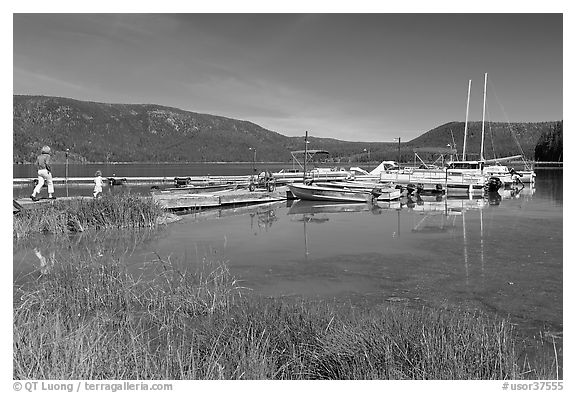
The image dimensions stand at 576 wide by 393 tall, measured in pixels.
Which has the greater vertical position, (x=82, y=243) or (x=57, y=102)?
(x=57, y=102)

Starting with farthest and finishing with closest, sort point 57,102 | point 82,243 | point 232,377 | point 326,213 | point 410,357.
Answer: point 57,102, point 326,213, point 82,243, point 410,357, point 232,377

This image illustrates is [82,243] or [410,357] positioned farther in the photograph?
[82,243]

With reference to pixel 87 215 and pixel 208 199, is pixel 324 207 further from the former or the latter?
pixel 87 215

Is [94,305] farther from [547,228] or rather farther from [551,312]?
[547,228]

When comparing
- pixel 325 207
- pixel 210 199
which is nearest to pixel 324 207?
pixel 325 207

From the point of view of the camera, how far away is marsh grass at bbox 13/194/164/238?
1386cm

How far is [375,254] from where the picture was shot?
1172 cm

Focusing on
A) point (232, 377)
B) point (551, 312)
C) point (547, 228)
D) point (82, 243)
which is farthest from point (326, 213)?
point (232, 377)

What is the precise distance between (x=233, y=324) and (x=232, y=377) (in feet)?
4.67

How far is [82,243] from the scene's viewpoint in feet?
41.2

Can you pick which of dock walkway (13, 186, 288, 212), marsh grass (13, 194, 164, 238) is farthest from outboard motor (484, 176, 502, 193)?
marsh grass (13, 194, 164, 238)

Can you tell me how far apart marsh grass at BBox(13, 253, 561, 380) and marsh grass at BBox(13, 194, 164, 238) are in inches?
305

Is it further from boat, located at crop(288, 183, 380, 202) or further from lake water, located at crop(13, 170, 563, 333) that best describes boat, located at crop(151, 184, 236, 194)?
lake water, located at crop(13, 170, 563, 333)
